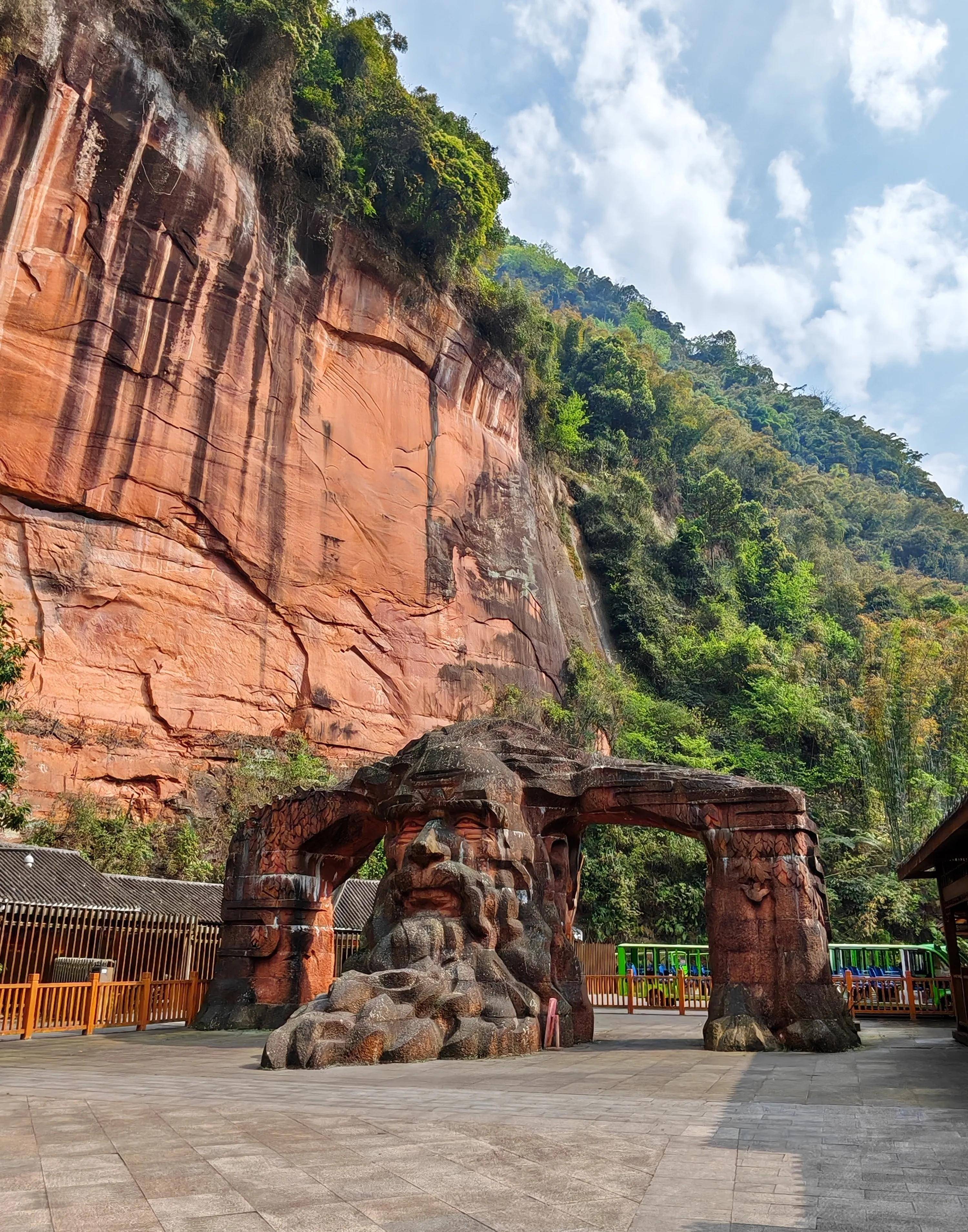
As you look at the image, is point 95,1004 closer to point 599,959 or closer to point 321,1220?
point 321,1220

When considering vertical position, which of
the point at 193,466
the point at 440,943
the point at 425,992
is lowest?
the point at 425,992

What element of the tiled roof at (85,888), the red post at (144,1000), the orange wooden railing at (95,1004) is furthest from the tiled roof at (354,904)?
the red post at (144,1000)

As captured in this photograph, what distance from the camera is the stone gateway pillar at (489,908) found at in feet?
33.1

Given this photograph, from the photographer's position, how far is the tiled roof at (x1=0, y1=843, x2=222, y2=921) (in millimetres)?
15539

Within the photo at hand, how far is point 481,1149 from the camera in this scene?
5.08 m

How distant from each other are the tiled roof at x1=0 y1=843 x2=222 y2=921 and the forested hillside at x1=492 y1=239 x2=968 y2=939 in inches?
470

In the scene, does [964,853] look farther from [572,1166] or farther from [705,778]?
[572,1166]

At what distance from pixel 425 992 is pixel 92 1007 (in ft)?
20.5

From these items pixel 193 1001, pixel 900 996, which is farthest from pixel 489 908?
pixel 900 996

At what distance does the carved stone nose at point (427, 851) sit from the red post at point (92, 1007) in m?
5.58

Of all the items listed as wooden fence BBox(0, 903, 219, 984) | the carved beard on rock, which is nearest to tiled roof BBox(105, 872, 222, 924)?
wooden fence BBox(0, 903, 219, 984)

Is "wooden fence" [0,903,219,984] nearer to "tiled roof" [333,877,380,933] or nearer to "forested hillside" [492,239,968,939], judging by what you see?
"tiled roof" [333,877,380,933]

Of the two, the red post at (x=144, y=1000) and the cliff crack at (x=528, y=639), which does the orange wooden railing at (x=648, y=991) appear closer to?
the red post at (x=144, y=1000)

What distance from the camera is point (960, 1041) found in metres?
12.1
